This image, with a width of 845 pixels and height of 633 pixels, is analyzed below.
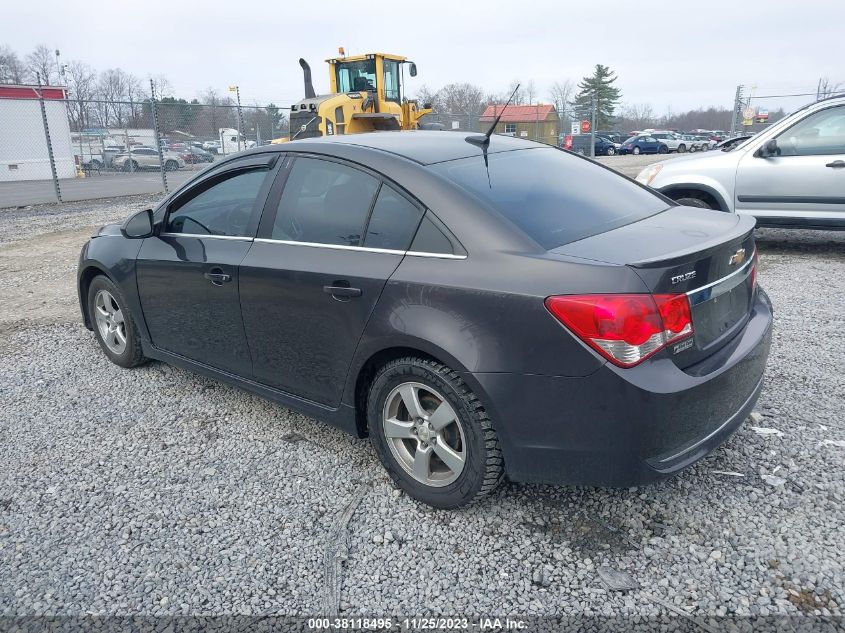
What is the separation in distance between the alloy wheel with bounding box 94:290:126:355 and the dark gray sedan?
91 centimetres

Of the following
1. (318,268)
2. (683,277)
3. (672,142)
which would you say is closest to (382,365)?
(318,268)

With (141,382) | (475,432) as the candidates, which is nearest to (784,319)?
(475,432)

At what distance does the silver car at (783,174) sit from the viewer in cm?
685

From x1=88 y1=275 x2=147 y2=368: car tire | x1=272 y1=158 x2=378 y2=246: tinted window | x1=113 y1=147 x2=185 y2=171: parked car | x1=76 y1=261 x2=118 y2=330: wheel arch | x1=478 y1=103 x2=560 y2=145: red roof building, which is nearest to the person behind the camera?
x1=272 y1=158 x2=378 y2=246: tinted window

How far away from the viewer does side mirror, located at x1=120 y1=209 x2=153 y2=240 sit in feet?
13.0

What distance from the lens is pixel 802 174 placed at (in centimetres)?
698

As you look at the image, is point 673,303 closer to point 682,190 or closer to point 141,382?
point 141,382

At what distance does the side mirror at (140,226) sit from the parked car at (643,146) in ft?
131

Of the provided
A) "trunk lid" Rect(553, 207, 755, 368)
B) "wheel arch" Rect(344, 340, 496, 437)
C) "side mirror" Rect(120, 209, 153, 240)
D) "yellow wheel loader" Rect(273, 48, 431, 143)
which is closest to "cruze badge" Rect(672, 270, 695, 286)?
"trunk lid" Rect(553, 207, 755, 368)

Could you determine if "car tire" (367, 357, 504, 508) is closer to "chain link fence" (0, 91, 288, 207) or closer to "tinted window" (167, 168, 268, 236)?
"tinted window" (167, 168, 268, 236)

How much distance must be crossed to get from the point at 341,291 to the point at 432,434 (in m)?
0.76

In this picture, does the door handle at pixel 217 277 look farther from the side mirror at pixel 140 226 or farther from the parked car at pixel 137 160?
the parked car at pixel 137 160

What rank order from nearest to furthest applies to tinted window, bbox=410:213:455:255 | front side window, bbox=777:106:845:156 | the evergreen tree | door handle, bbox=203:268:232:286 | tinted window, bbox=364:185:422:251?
tinted window, bbox=410:213:455:255 → tinted window, bbox=364:185:422:251 → door handle, bbox=203:268:232:286 → front side window, bbox=777:106:845:156 → the evergreen tree

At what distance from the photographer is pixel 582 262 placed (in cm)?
238
